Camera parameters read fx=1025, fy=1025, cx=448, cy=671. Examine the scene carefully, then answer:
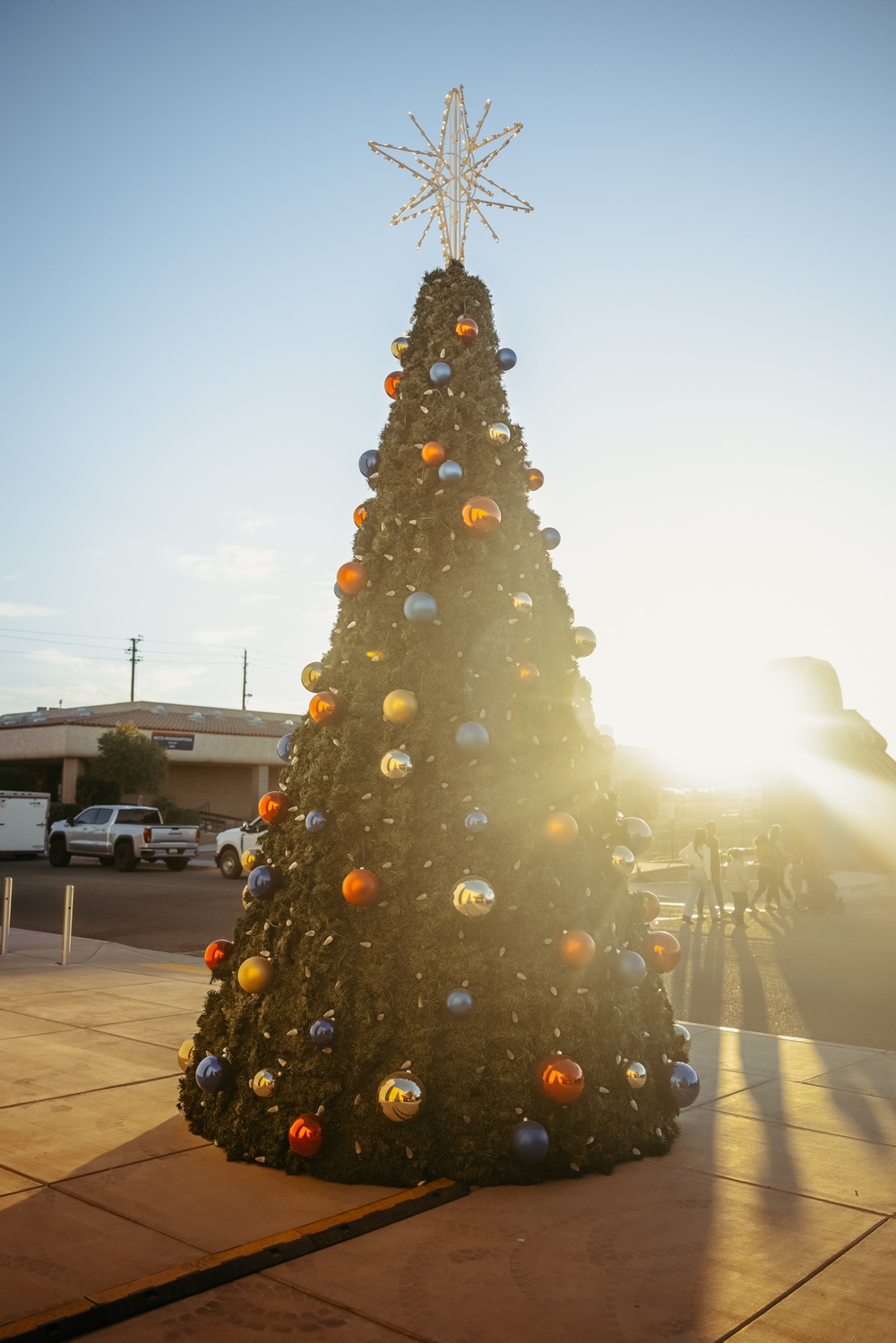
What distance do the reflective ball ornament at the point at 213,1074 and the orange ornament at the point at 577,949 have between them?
166 centimetres

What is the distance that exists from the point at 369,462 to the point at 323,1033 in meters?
2.89

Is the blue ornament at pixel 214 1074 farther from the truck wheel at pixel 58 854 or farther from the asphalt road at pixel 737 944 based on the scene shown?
the truck wheel at pixel 58 854

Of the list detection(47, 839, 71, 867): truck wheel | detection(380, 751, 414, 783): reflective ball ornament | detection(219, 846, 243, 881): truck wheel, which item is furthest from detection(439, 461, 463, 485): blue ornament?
detection(47, 839, 71, 867): truck wheel

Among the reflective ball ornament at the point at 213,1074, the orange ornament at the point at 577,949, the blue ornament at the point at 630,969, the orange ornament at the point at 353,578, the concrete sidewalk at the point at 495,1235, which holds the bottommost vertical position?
the concrete sidewalk at the point at 495,1235

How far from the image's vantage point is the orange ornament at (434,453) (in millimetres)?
5105

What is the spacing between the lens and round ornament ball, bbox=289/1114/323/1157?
434 centimetres

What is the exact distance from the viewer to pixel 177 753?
1841 inches

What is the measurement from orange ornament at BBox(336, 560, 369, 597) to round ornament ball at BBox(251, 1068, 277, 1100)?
2316 millimetres

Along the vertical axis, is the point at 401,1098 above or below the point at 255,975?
below

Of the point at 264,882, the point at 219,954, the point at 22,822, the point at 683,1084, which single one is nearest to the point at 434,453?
the point at 264,882

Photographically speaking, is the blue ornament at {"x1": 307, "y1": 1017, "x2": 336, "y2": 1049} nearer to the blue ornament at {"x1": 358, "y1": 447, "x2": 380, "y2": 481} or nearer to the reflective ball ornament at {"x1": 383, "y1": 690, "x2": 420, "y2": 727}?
the reflective ball ornament at {"x1": 383, "y1": 690, "x2": 420, "y2": 727}

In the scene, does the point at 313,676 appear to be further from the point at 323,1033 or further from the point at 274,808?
the point at 323,1033

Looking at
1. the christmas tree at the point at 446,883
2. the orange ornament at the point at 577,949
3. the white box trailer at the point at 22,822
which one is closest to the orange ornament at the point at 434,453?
the christmas tree at the point at 446,883

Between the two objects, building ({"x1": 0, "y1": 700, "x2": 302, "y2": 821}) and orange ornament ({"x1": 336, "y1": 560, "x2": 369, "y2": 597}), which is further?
building ({"x1": 0, "y1": 700, "x2": 302, "y2": 821})
